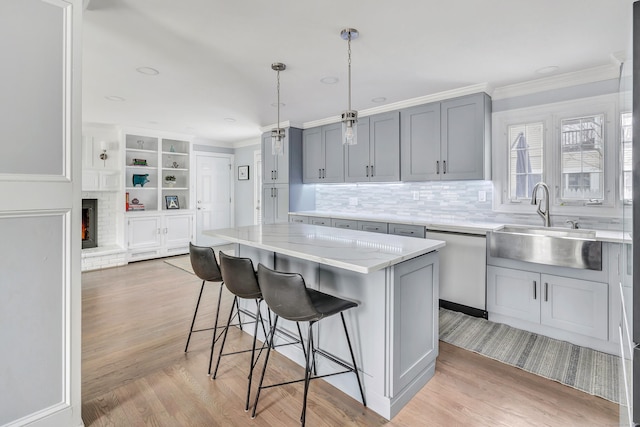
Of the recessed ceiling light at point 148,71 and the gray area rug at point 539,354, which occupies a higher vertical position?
the recessed ceiling light at point 148,71

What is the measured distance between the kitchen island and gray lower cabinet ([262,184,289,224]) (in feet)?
9.58

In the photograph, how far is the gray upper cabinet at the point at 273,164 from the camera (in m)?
5.20

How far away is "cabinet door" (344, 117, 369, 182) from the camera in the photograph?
4453 mm

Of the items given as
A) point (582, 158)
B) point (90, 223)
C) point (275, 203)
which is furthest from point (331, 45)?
point (90, 223)

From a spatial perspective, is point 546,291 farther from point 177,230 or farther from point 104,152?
point 104,152

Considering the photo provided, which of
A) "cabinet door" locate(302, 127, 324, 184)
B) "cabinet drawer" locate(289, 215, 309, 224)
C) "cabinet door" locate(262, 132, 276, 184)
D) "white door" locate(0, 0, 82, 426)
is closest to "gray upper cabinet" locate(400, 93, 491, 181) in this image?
"cabinet door" locate(302, 127, 324, 184)

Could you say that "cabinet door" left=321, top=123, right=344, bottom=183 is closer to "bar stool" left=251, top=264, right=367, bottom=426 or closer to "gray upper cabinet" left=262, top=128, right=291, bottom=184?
"gray upper cabinet" left=262, top=128, right=291, bottom=184

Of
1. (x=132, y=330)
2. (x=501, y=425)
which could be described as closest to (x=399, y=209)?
(x=501, y=425)

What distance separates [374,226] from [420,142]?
1159mm

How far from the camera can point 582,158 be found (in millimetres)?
3061

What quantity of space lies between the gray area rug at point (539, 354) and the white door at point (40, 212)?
267 centimetres

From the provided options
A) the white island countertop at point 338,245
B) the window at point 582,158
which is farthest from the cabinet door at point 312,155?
the window at point 582,158

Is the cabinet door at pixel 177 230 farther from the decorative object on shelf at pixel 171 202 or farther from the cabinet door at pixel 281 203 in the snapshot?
the cabinet door at pixel 281 203

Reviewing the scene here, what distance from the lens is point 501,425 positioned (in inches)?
68.8
